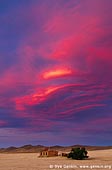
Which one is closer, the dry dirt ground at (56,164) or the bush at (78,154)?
the dry dirt ground at (56,164)

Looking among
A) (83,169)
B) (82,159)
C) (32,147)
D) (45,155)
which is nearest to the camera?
(83,169)

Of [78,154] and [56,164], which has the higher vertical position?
[78,154]

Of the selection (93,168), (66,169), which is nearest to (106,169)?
(93,168)

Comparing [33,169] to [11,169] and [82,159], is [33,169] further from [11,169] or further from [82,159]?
[82,159]

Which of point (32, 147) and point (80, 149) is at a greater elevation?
point (32, 147)

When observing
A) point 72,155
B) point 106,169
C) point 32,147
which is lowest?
point 106,169

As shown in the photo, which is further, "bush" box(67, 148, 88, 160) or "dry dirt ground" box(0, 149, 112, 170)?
"bush" box(67, 148, 88, 160)

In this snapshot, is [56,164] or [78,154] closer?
[56,164]

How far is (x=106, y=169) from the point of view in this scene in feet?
118

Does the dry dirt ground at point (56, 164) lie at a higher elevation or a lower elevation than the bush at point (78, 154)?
lower

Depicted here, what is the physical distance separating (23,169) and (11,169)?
124 centimetres

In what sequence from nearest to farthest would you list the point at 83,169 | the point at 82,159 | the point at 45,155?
the point at 83,169, the point at 82,159, the point at 45,155

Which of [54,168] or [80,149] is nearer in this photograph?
[54,168]

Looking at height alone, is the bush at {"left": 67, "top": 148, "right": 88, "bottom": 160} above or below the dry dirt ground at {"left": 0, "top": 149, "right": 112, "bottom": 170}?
above
